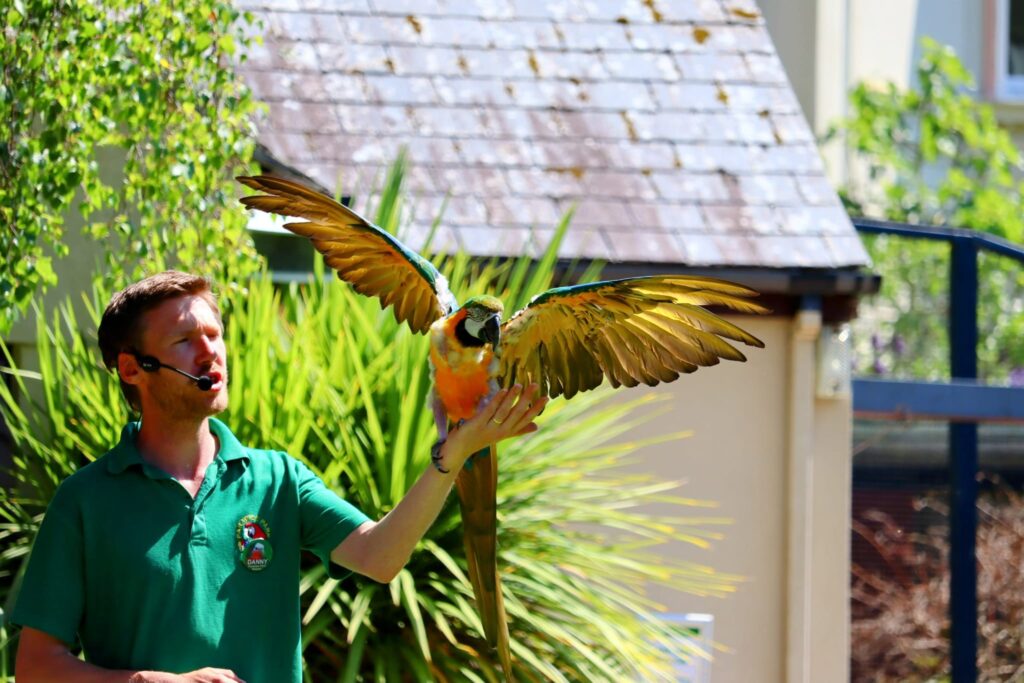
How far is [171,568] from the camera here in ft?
8.16

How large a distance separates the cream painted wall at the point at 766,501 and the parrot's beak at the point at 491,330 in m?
3.36

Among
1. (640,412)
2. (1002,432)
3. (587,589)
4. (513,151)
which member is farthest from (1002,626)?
(587,589)

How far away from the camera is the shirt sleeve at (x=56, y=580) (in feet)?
8.03

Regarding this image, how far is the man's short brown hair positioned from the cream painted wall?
331cm

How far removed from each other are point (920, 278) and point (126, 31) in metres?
6.59

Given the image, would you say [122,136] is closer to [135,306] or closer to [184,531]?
[135,306]

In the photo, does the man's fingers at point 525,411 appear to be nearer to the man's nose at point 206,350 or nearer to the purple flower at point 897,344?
the man's nose at point 206,350

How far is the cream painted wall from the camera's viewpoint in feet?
18.7

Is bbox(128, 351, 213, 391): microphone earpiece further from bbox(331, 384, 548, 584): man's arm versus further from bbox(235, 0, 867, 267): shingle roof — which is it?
bbox(235, 0, 867, 267): shingle roof

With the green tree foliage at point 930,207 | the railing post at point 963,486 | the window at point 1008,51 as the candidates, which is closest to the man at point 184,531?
the railing post at point 963,486

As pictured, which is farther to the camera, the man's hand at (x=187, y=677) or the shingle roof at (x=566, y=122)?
the shingle roof at (x=566, y=122)

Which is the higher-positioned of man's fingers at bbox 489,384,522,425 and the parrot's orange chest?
the parrot's orange chest

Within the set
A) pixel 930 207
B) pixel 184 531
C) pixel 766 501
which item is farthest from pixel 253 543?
pixel 930 207

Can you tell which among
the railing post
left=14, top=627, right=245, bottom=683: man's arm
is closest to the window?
the railing post
